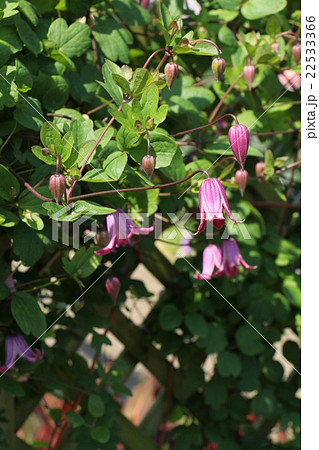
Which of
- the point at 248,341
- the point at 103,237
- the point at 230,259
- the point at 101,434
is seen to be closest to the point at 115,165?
the point at 103,237

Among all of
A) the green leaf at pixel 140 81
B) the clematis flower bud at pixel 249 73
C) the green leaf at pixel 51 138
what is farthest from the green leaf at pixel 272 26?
the green leaf at pixel 51 138

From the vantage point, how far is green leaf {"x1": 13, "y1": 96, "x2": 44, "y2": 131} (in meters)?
0.94

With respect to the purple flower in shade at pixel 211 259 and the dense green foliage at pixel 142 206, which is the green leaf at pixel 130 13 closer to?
the dense green foliage at pixel 142 206

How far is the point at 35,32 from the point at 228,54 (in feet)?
1.35

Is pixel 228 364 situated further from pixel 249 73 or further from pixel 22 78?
pixel 22 78

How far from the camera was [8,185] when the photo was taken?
926 millimetres

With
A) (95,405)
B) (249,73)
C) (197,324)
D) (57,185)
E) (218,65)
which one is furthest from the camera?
(197,324)

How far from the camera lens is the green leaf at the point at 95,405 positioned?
4.08 feet

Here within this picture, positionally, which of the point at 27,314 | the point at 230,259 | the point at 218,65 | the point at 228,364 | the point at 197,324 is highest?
the point at 218,65

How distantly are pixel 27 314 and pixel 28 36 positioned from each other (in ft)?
1.47

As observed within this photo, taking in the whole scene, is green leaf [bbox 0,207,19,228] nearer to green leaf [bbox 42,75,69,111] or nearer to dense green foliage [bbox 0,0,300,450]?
dense green foliage [bbox 0,0,300,450]

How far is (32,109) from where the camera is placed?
95 cm
